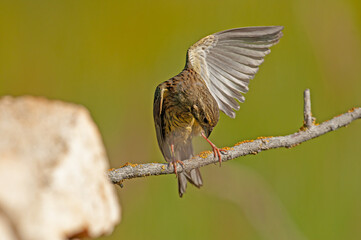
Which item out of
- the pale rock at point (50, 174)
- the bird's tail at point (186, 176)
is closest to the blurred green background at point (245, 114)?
the bird's tail at point (186, 176)

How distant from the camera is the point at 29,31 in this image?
4.66 metres

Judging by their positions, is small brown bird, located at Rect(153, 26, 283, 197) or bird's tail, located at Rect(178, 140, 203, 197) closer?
small brown bird, located at Rect(153, 26, 283, 197)

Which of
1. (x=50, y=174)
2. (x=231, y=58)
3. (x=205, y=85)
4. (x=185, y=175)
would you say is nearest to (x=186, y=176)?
(x=185, y=175)

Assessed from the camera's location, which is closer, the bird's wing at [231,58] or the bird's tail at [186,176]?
the bird's wing at [231,58]

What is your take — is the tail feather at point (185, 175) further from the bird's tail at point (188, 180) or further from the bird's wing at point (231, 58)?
the bird's wing at point (231, 58)

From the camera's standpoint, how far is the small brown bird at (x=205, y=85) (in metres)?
2.98

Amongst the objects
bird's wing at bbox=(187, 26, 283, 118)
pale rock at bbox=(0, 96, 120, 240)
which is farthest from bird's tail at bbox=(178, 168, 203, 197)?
pale rock at bbox=(0, 96, 120, 240)

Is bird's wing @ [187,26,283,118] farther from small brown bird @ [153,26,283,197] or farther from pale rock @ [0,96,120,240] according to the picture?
pale rock @ [0,96,120,240]

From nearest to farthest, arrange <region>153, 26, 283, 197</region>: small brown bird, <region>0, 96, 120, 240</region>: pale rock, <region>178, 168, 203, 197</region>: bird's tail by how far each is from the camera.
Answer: <region>0, 96, 120, 240</region>: pale rock → <region>153, 26, 283, 197</region>: small brown bird → <region>178, 168, 203, 197</region>: bird's tail

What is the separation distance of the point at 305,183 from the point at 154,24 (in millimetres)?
2047

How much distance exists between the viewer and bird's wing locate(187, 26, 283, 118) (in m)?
3.02

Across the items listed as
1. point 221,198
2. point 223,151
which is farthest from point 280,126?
point 223,151

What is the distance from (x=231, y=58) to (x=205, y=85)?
0.21 metres

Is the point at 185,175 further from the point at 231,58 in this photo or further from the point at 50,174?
the point at 50,174
